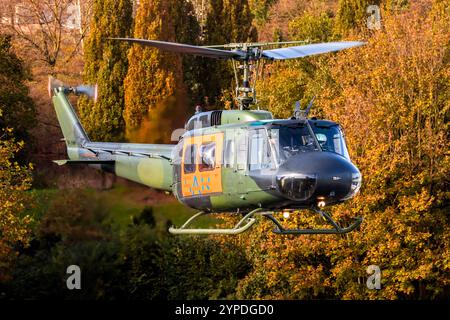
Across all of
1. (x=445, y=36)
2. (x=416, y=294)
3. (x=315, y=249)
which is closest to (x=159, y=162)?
(x=315, y=249)

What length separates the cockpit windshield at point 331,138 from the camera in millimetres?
25594

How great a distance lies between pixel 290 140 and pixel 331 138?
2.92 feet

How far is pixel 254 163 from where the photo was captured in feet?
84.7

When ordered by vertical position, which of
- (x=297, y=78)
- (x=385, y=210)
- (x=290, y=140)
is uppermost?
(x=297, y=78)

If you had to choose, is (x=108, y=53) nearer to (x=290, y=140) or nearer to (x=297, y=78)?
(x=297, y=78)

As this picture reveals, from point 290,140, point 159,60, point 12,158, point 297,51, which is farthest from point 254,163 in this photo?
point 159,60

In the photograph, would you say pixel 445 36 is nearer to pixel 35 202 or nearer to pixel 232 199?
pixel 35 202

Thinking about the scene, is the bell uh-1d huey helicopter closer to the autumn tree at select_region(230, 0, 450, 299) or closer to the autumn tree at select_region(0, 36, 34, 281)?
the autumn tree at select_region(0, 36, 34, 281)

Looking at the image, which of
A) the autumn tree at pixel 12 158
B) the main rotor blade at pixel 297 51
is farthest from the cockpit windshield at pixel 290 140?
the autumn tree at pixel 12 158

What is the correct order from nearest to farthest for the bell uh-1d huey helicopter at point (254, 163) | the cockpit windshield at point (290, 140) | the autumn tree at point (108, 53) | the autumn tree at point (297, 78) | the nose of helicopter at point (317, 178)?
1. the nose of helicopter at point (317, 178)
2. the bell uh-1d huey helicopter at point (254, 163)
3. the cockpit windshield at point (290, 140)
4. the autumn tree at point (108, 53)
5. the autumn tree at point (297, 78)

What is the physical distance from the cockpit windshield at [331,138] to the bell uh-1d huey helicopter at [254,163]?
0.06 feet

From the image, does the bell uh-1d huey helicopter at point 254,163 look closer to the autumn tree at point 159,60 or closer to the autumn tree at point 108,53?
the autumn tree at point 159,60

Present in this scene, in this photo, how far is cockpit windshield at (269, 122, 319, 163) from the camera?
25.4 m
